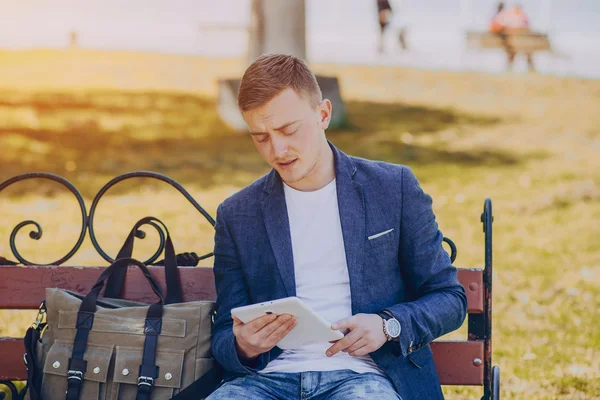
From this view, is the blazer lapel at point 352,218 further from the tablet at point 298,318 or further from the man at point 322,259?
the tablet at point 298,318

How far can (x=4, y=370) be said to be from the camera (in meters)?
3.47

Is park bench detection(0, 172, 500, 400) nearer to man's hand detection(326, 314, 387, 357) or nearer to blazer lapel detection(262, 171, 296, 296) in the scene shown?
blazer lapel detection(262, 171, 296, 296)

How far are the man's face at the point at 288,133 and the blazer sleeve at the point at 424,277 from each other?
375mm

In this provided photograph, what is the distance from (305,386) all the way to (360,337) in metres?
0.32

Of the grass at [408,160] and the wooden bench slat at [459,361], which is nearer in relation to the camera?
the wooden bench slat at [459,361]

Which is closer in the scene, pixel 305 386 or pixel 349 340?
pixel 349 340

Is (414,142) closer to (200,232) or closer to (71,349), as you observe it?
(200,232)

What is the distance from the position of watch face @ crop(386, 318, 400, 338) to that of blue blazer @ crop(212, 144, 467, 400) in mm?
42

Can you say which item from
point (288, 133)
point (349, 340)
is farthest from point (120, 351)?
point (288, 133)

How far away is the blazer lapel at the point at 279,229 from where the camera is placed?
9.66 ft

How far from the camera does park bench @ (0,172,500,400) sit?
10.7 ft

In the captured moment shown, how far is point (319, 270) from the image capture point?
298 centimetres

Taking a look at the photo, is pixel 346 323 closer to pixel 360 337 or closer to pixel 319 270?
pixel 360 337

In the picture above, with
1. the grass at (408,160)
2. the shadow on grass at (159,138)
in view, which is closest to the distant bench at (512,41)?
the grass at (408,160)
